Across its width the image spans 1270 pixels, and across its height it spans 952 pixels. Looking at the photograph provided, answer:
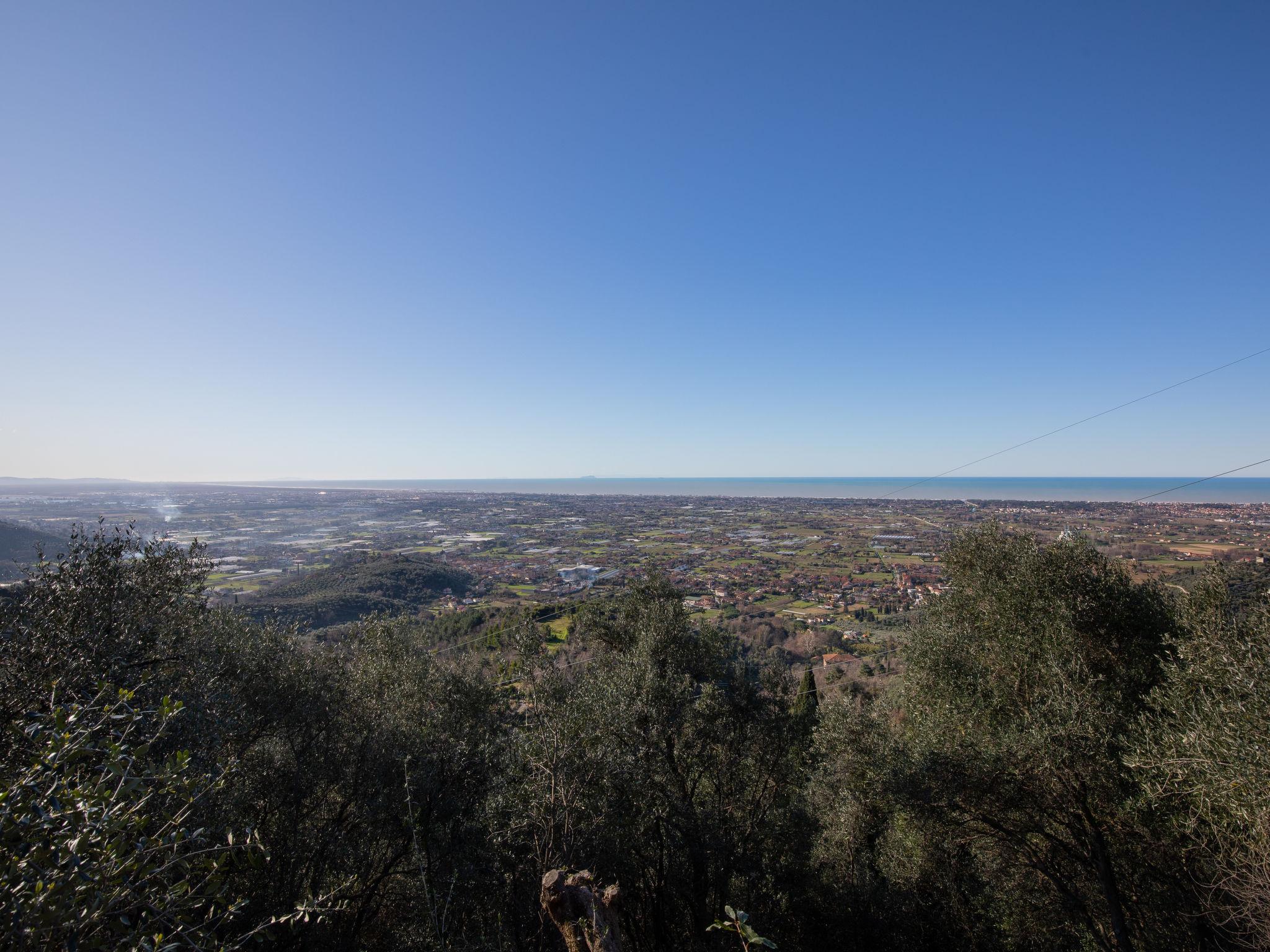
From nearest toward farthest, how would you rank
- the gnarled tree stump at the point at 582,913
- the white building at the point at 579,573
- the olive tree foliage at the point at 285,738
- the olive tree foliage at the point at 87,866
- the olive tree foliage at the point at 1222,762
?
the olive tree foliage at the point at 87,866 → the gnarled tree stump at the point at 582,913 → the olive tree foliage at the point at 1222,762 → the olive tree foliage at the point at 285,738 → the white building at the point at 579,573

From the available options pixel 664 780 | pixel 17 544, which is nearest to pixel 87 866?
pixel 664 780

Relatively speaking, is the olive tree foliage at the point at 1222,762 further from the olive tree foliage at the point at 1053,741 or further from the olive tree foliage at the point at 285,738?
the olive tree foliage at the point at 285,738

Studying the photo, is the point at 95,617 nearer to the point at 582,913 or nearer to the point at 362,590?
the point at 582,913

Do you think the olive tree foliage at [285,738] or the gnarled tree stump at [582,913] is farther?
the olive tree foliage at [285,738]

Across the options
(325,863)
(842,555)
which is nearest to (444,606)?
(325,863)

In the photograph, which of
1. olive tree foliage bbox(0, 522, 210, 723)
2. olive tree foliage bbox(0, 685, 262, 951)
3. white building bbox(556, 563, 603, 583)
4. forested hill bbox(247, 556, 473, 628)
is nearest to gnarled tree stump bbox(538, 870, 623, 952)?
olive tree foliage bbox(0, 685, 262, 951)

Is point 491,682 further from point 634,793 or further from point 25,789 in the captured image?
point 25,789

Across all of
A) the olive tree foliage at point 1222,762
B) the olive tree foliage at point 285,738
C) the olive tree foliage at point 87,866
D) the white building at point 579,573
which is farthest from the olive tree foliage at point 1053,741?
the white building at point 579,573

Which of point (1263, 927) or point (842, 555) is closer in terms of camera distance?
point (1263, 927)
